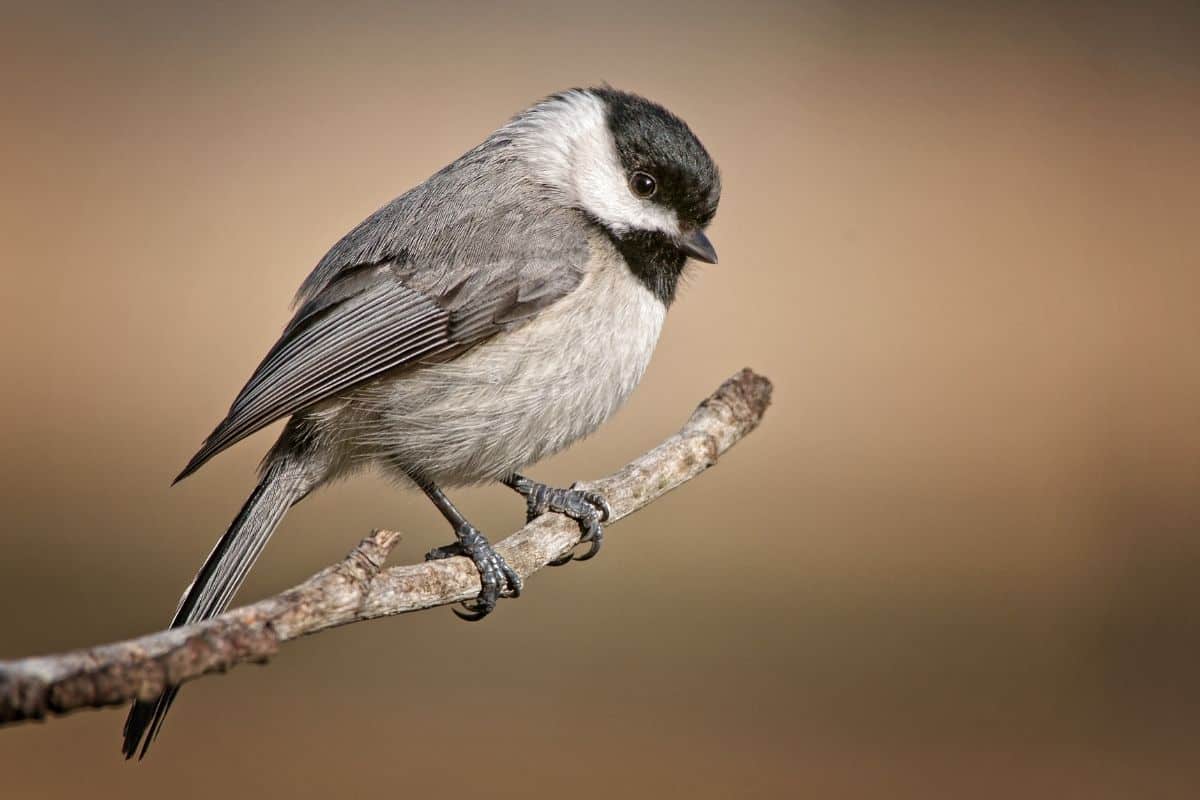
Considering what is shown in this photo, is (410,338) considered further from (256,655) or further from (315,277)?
(256,655)

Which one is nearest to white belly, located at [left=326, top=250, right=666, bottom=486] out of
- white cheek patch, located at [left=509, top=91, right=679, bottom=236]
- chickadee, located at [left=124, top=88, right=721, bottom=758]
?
chickadee, located at [left=124, top=88, right=721, bottom=758]

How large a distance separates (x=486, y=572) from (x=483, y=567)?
0.01 m

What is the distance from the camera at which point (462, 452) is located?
208cm

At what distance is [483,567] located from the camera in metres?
1.89

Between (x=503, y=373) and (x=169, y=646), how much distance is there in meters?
1.07

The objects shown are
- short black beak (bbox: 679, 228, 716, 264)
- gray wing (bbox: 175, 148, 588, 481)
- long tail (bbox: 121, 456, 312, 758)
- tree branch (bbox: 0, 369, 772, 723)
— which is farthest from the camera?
short black beak (bbox: 679, 228, 716, 264)

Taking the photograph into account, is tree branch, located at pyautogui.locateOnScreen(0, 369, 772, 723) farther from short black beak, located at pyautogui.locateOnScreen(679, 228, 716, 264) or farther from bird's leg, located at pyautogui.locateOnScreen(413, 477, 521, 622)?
short black beak, located at pyautogui.locateOnScreen(679, 228, 716, 264)

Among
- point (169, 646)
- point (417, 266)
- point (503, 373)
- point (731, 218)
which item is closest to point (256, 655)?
point (169, 646)

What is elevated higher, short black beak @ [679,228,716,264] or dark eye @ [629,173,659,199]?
dark eye @ [629,173,659,199]

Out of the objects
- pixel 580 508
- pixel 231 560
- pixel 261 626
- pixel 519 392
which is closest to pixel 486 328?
pixel 519 392

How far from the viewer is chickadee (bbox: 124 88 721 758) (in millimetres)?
2031

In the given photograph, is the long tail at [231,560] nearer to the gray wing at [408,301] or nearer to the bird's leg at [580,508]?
the gray wing at [408,301]

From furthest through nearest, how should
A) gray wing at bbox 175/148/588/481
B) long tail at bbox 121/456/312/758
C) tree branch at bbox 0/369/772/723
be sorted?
1. gray wing at bbox 175/148/588/481
2. long tail at bbox 121/456/312/758
3. tree branch at bbox 0/369/772/723

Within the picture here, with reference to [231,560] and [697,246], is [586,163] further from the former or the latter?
[231,560]
